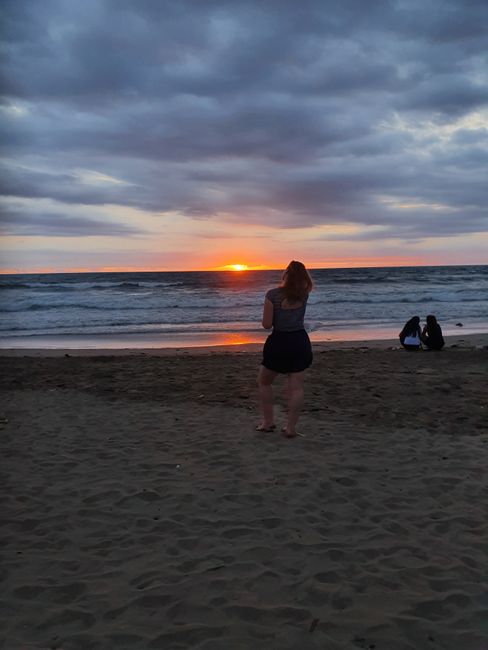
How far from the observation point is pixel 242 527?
11.6 ft

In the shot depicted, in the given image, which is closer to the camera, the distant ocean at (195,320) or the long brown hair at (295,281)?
the long brown hair at (295,281)

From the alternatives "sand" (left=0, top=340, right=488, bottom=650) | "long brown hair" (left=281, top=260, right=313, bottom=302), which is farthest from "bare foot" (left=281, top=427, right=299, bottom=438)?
"long brown hair" (left=281, top=260, right=313, bottom=302)

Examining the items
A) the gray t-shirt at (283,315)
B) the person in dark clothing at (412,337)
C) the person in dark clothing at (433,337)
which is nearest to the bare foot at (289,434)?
the gray t-shirt at (283,315)

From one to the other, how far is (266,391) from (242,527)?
6.98 ft

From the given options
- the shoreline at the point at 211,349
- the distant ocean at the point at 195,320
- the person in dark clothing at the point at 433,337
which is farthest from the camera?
the distant ocean at the point at 195,320

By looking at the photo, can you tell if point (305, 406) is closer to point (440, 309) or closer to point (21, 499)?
point (21, 499)

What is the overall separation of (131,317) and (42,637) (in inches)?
876

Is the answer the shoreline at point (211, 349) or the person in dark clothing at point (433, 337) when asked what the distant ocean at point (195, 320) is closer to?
the shoreline at point (211, 349)

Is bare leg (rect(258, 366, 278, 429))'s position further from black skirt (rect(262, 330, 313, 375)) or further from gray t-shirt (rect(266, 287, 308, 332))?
gray t-shirt (rect(266, 287, 308, 332))

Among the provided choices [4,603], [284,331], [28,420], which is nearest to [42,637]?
[4,603]

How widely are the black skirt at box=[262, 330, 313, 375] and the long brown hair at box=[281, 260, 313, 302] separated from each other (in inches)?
14.9

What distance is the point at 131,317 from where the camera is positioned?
79.5ft

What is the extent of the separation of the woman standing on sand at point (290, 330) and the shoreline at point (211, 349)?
23.3 feet

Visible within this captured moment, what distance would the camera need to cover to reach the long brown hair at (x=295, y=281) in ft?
16.9
